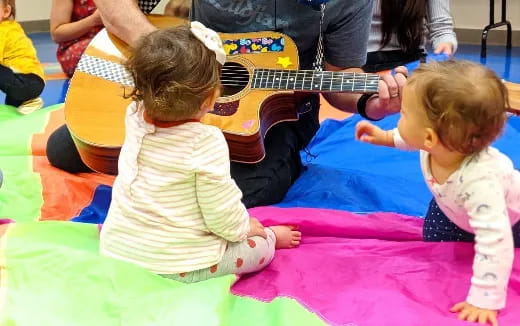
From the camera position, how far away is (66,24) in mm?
2963

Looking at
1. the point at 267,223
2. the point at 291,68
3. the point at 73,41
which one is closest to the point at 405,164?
the point at 291,68

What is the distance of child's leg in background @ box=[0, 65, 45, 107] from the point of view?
252cm

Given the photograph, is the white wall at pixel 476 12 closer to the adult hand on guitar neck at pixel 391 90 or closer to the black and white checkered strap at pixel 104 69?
the adult hand on guitar neck at pixel 391 90

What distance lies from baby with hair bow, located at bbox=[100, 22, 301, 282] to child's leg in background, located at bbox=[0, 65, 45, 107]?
1.58 meters

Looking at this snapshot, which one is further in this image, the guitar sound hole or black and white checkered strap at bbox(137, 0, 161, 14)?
black and white checkered strap at bbox(137, 0, 161, 14)

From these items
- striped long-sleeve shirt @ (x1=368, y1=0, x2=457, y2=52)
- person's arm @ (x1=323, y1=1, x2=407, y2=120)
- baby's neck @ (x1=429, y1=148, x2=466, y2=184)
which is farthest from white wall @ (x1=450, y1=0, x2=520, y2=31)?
baby's neck @ (x1=429, y1=148, x2=466, y2=184)

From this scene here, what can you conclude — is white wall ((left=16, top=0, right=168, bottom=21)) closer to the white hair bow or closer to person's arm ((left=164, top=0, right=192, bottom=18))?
person's arm ((left=164, top=0, right=192, bottom=18))

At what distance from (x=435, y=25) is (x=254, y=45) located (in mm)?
949

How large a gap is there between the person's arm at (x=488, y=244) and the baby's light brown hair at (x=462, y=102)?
0.06 m

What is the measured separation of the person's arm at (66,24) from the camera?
9.54 feet

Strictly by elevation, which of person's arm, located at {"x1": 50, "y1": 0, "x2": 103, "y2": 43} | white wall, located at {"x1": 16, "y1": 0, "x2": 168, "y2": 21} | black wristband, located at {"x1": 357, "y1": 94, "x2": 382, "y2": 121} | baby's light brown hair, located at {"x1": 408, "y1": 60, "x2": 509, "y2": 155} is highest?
baby's light brown hair, located at {"x1": 408, "y1": 60, "x2": 509, "y2": 155}

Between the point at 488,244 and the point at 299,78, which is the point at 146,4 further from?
the point at 488,244

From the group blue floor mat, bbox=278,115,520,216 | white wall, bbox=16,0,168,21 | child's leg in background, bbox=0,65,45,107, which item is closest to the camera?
blue floor mat, bbox=278,115,520,216

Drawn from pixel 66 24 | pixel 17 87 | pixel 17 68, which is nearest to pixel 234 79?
pixel 17 87
